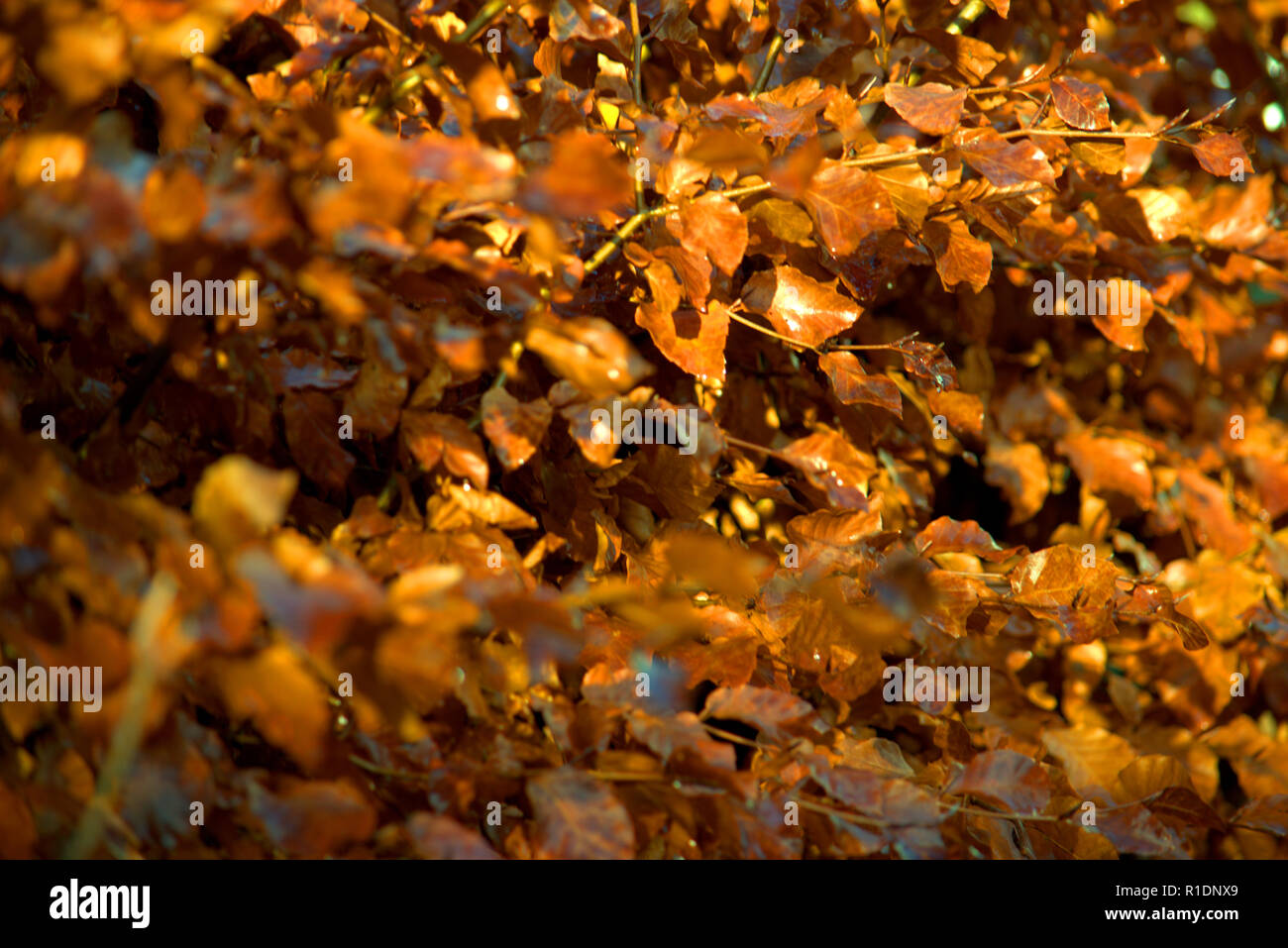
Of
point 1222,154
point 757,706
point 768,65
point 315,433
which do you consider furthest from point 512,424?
point 1222,154

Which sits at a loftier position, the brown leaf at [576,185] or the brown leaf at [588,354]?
the brown leaf at [576,185]

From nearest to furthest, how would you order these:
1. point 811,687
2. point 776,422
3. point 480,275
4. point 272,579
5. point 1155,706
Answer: point 272,579
point 480,275
point 811,687
point 776,422
point 1155,706

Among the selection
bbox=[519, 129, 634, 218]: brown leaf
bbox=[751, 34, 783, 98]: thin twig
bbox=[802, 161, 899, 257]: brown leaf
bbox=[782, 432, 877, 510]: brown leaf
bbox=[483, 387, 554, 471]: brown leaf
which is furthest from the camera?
bbox=[751, 34, 783, 98]: thin twig

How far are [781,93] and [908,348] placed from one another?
0.26 metres

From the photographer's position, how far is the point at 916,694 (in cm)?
91

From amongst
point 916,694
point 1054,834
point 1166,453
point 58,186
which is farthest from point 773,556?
point 1166,453

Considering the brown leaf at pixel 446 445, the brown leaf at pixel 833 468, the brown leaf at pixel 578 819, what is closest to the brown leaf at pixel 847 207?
the brown leaf at pixel 833 468

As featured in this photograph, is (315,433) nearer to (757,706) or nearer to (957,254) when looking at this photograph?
(757,706)

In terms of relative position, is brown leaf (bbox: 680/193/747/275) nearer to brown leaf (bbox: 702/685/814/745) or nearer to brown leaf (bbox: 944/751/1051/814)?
brown leaf (bbox: 702/685/814/745)

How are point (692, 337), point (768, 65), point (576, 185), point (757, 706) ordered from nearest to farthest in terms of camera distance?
1. point (576, 185)
2. point (757, 706)
3. point (692, 337)
4. point (768, 65)

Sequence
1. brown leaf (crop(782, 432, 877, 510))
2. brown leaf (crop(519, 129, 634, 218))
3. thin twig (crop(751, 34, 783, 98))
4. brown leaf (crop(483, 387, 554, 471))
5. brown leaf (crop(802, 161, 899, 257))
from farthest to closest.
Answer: thin twig (crop(751, 34, 783, 98)) < brown leaf (crop(782, 432, 877, 510)) < brown leaf (crop(802, 161, 899, 257)) < brown leaf (crop(483, 387, 554, 471)) < brown leaf (crop(519, 129, 634, 218))

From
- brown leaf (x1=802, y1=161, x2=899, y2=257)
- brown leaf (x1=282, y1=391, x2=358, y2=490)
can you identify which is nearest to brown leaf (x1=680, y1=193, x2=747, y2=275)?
brown leaf (x1=802, y1=161, x2=899, y2=257)

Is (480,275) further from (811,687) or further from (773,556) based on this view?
(811,687)

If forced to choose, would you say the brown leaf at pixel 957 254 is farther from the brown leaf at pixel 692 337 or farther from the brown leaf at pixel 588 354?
the brown leaf at pixel 588 354
